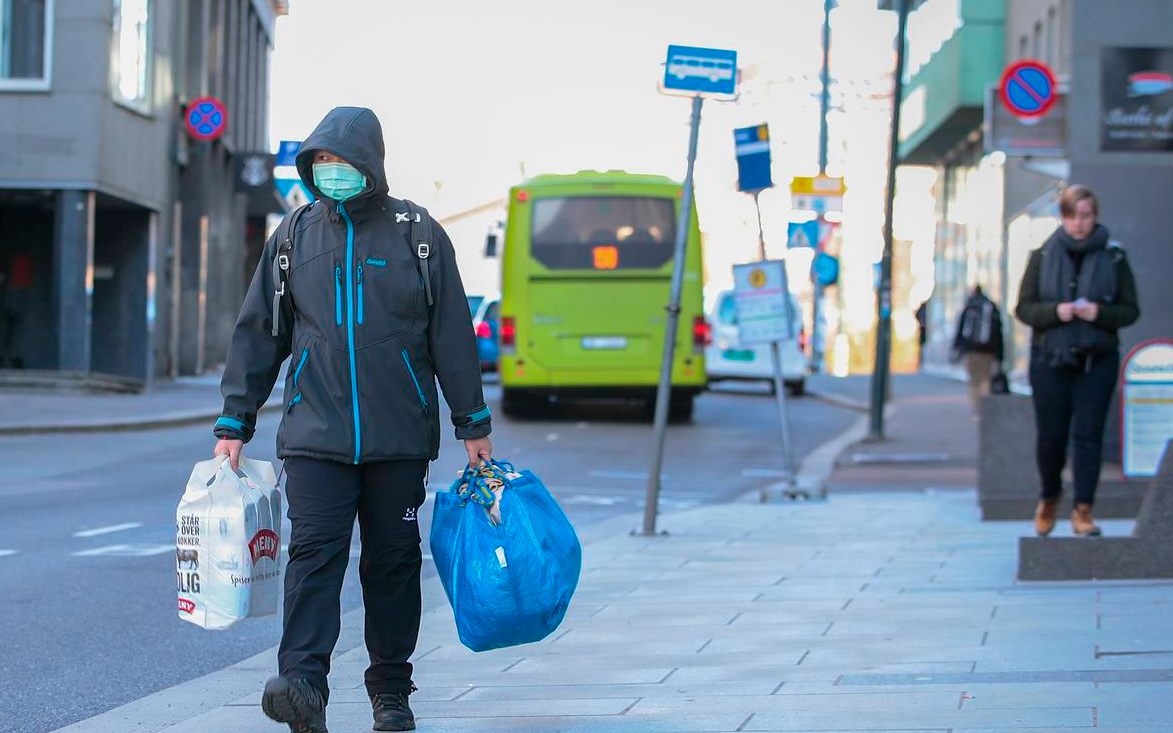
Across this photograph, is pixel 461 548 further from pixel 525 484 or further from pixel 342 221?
pixel 342 221

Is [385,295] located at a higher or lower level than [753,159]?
lower

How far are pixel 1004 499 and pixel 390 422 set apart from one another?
779cm

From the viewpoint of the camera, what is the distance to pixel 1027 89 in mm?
19047

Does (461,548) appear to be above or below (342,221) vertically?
below

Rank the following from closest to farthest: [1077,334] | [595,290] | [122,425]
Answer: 1. [1077,334]
2. [122,425]
3. [595,290]

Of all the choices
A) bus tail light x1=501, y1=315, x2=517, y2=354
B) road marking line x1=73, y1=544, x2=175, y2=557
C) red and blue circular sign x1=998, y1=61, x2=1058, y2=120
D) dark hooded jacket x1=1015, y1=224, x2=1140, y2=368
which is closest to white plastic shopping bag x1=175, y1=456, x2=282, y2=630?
dark hooded jacket x1=1015, y1=224, x2=1140, y2=368

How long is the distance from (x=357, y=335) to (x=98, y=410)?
56.8ft

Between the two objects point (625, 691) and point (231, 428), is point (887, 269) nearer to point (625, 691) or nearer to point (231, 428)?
point (625, 691)

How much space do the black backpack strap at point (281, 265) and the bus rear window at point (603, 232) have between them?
18130mm

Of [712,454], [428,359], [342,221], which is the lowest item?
[712,454]

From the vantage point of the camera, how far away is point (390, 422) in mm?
5027

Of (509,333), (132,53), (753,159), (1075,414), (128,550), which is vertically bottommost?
(128,550)

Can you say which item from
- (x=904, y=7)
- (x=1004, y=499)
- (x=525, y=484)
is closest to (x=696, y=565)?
(x=1004, y=499)

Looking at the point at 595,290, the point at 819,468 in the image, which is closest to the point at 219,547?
the point at 819,468
